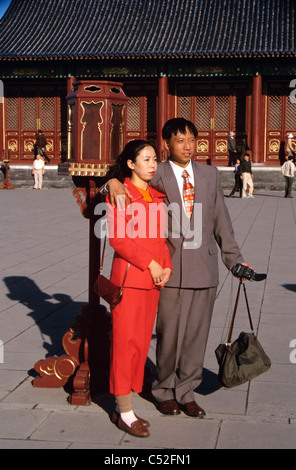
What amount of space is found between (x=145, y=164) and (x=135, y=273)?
604mm

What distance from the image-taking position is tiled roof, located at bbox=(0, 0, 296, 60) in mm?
25578

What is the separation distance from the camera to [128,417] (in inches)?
155

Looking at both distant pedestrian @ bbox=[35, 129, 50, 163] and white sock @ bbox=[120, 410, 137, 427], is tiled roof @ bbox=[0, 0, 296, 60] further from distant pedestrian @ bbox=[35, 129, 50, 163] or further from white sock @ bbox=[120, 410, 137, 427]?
white sock @ bbox=[120, 410, 137, 427]

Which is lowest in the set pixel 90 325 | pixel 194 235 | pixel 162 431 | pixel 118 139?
pixel 162 431

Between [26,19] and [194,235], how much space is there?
88.2ft

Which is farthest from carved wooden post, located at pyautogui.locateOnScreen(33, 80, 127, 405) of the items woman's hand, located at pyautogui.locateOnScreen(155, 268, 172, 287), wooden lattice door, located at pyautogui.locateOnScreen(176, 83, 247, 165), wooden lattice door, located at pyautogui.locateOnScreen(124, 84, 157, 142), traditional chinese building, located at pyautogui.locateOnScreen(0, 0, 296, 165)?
wooden lattice door, located at pyautogui.locateOnScreen(124, 84, 157, 142)

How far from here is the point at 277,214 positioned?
1633 cm

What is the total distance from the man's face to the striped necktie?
9 cm

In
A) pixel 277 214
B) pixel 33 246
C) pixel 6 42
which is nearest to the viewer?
pixel 33 246

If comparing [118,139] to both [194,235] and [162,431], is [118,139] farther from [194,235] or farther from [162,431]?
[162,431]

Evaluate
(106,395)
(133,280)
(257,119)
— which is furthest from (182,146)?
(257,119)

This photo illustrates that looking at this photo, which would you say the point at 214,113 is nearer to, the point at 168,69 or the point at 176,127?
the point at 168,69

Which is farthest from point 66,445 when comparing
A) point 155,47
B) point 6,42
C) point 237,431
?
point 6,42

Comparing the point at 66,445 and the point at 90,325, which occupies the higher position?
the point at 90,325
